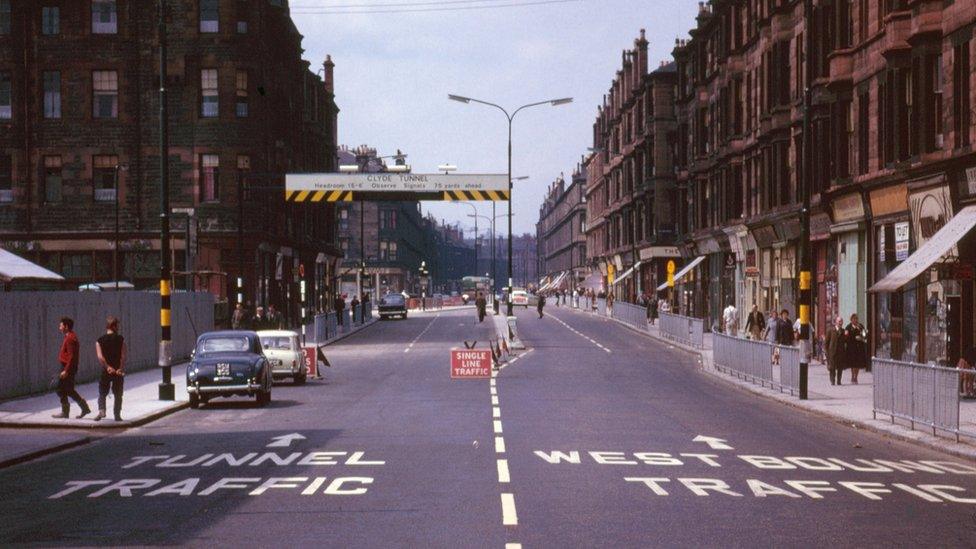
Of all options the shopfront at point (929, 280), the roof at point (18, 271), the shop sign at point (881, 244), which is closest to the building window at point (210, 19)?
the roof at point (18, 271)

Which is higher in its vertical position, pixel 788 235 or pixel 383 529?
pixel 788 235

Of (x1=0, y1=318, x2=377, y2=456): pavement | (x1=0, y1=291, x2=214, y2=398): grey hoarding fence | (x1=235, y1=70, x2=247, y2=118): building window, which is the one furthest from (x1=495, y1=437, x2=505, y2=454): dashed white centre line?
(x1=235, y1=70, x2=247, y2=118): building window

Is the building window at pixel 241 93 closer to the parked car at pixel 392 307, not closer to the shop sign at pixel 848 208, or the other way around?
the parked car at pixel 392 307

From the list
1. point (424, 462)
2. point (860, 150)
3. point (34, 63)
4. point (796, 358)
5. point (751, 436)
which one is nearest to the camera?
point (424, 462)

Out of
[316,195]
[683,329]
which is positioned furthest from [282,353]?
[683,329]

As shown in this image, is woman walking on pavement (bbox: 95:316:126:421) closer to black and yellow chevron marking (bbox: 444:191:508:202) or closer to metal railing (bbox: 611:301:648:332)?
black and yellow chevron marking (bbox: 444:191:508:202)

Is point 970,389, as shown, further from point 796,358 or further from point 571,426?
point 796,358

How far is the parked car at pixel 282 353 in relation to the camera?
32.4 metres

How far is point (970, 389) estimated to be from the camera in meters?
18.9

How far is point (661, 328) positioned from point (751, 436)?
39620 mm

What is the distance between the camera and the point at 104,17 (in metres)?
57.2

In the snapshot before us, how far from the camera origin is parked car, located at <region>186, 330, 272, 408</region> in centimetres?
2620

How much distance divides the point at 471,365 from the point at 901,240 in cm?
1170

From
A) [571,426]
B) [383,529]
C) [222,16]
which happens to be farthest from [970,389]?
[222,16]
